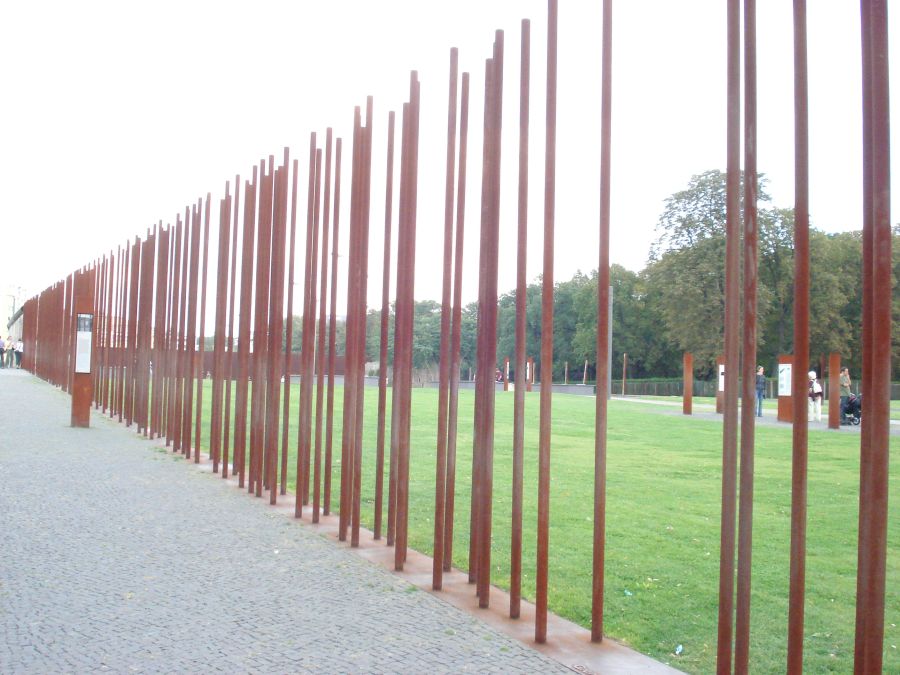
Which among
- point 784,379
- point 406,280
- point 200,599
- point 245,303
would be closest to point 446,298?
point 406,280

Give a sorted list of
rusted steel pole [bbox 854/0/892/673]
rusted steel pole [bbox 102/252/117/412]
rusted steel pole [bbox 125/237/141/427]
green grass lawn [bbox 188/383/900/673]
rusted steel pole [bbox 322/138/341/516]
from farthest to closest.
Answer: rusted steel pole [bbox 102/252/117/412] < rusted steel pole [bbox 125/237/141/427] < rusted steel pole [bbox 322/138/341/516] < green grass lawn [bbox 188/383/900/673] < rusted steel pole [bbox 854/0/892/673]

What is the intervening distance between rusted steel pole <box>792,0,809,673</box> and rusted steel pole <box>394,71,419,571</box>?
3.45 metres

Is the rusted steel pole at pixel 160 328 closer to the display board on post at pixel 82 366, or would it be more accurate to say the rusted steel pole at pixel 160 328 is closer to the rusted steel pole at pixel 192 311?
the display board on post at pixel 82 366

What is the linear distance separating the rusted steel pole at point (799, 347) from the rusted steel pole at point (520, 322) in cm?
175

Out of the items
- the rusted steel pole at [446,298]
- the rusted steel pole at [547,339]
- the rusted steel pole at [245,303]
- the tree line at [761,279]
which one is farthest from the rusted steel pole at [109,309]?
the tree line at [761,279]

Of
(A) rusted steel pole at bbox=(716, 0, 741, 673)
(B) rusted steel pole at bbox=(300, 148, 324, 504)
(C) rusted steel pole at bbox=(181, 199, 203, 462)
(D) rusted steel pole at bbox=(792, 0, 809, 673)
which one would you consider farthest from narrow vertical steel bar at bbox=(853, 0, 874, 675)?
(C) rusted steel pole at bbox=(181, 199, 203, 462)

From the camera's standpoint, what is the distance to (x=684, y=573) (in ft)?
21.3

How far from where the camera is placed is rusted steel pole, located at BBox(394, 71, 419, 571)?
22.6 ft

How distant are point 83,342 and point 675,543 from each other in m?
13.5

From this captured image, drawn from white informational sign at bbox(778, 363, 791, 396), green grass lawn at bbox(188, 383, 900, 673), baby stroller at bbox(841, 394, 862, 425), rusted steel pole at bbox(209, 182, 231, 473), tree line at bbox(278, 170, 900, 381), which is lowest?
green grass lawn at bbox(188, 383, 900, 673)

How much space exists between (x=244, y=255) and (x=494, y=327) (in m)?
6.19

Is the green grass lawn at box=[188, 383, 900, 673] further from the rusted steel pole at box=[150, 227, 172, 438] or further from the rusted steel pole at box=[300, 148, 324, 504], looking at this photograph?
the rusted steel pole at box=[150, 227, 172, 438]

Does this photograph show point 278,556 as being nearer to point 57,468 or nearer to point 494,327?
point 494,327

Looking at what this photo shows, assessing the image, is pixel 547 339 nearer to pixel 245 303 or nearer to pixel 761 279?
pixel 245 303
